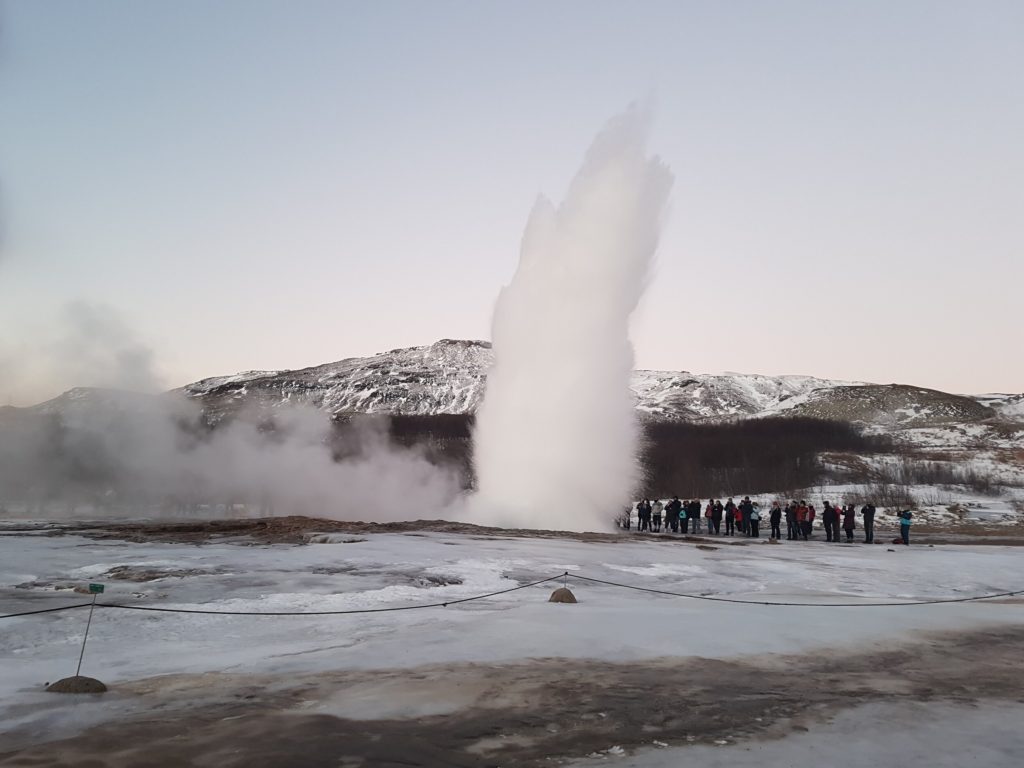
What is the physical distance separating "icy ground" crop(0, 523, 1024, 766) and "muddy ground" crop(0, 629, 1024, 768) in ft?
0.53

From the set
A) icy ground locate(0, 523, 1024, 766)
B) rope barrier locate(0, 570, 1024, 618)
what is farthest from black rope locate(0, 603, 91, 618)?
icy ground locate(0, 523, 1024, 766)

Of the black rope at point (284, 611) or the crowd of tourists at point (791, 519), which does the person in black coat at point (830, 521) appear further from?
the black rope at point (284, 611)

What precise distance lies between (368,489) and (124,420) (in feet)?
59.4

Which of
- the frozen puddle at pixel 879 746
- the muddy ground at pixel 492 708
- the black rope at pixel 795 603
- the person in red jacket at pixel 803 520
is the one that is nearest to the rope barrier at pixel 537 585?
the black rope at pixel 795 603

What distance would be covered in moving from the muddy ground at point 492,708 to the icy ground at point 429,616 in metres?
0.16

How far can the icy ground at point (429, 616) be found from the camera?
5582 mm

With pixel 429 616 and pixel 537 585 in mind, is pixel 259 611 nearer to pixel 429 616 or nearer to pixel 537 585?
pixel 429 616

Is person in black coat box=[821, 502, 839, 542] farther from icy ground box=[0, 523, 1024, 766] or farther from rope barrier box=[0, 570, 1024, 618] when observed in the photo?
rope barrier box=[0, 570, 1024, 618]

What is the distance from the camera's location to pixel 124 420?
45344 mm

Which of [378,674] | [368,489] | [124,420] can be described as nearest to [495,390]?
[368,489]

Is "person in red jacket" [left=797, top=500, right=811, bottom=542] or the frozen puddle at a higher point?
"person in red jacket" [left=797, top=500, right=811, bottom=542]

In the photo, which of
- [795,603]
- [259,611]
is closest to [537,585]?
[795,603]

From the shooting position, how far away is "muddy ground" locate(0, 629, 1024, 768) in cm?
445

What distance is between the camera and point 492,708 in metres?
5.47
